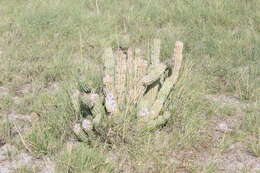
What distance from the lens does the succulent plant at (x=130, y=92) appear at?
3244 mm

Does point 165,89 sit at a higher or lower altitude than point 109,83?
lower

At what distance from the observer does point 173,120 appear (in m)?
3.58

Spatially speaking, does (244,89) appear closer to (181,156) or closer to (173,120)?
(173,120)

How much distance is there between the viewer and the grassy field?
320 cm

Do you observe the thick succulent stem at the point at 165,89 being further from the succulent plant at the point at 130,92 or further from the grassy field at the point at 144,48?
the grassy field at the point at 144,48

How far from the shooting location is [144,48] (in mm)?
5074

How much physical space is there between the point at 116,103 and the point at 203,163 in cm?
75

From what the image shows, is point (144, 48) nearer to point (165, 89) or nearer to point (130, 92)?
point (165, 89)

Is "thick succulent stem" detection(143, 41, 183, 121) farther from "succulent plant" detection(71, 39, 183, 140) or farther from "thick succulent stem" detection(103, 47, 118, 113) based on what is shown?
"thick succulent stem" detection(103, 47, 118, 113)

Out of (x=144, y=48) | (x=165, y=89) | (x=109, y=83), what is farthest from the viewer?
(x=144, y=48)

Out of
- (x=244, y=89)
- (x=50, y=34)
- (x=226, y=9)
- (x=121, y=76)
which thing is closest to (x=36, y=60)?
(x=50, y=34)

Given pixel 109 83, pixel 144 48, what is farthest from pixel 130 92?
pixel 144 48

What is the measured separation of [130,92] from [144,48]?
178 centimetres

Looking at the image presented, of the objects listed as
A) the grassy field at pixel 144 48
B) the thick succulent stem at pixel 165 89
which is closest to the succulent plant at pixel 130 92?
the thick succulent stem at pixel 165 89
